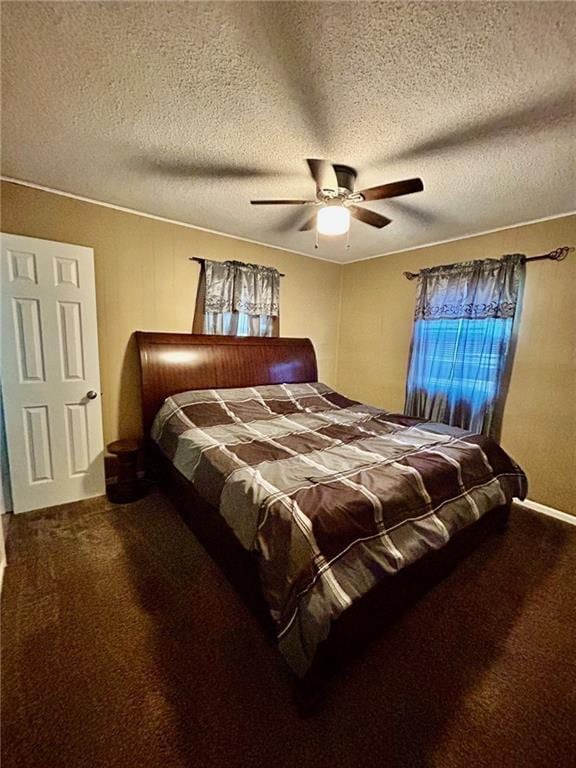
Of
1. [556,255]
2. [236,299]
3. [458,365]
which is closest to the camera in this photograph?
[556,255]

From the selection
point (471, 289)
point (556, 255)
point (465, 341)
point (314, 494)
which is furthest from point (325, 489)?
point (556, 255)

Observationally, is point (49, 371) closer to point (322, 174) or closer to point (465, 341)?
point (322, 174)

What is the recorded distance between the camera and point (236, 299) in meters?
3.34

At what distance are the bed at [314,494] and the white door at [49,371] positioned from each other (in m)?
0.46

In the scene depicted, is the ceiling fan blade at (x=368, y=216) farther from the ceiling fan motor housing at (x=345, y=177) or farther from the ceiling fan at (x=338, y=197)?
the ceiling fan motor housing at (x=345, y=177)

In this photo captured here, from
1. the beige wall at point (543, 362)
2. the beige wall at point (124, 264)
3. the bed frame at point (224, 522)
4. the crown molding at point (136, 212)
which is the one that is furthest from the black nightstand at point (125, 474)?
the beige wall at point (543, 362)

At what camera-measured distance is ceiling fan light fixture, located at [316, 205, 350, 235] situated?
78.5 inches

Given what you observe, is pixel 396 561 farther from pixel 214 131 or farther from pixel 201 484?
pixel 214 131

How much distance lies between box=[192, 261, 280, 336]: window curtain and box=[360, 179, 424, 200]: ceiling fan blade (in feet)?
5.87

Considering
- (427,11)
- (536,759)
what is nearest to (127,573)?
(536,759)

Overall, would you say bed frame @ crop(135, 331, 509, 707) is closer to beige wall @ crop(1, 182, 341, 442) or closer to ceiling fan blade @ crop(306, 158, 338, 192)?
beige wall @ crop(1, 182, 341, 442)

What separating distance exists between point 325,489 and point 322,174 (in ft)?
5.42

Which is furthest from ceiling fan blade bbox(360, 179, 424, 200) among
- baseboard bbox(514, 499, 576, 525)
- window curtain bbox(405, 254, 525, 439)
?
baseboard bbox(514, 499, 576, 525)

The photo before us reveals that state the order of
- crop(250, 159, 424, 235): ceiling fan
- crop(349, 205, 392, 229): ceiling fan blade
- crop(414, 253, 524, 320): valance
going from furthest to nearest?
crop(414, 253, 524, 320): valance, crop(349, 205, 392, 229): ceiling fan blade, crop(250, 159, 424, 235): ceiling fan
